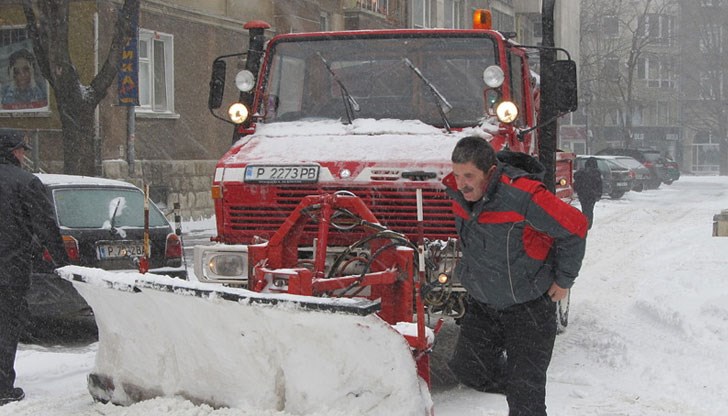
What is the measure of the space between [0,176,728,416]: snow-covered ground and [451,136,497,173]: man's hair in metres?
1.17

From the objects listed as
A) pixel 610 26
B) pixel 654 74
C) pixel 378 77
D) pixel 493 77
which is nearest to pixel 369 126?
pixel 378 77

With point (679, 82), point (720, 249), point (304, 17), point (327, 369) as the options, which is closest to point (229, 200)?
point (327, 369)

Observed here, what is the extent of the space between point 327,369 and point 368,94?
2.89 meters

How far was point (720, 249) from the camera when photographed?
1380 centimetres

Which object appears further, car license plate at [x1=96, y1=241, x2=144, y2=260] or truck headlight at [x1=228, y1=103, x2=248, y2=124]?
car license plate at [x1=96, y1=241, x2=144, y2=260]

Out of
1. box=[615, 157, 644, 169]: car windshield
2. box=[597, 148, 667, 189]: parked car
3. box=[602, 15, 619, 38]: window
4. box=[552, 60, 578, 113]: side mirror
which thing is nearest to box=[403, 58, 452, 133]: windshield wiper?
box=[552, 60, 578, 113]: side mirror

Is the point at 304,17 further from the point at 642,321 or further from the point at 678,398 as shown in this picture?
the point at 678,398

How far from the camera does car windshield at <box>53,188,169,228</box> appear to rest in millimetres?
8859

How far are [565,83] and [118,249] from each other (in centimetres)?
421

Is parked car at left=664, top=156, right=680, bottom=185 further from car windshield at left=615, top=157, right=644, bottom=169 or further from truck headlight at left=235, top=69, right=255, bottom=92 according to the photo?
truck headlight at left=235, top=69, right=255, bottom=92

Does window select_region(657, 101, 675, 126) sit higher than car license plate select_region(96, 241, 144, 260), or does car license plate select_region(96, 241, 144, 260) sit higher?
window select_region(657, 101, 675, 126)

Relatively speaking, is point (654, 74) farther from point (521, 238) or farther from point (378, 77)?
point (521, 238)

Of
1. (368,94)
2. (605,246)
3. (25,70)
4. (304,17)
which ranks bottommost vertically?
(605,246)

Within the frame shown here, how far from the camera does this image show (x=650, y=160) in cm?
4159
